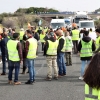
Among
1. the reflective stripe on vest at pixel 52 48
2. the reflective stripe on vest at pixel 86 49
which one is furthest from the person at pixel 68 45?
the reflective stripe on vest at pixel 86 49

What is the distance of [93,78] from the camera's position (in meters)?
3.68

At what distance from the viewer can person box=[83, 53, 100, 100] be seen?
12.1 ft

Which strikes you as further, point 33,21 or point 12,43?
point 33,21

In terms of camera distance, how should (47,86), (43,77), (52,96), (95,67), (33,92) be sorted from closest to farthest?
(95,67) < (52,96) < (33,92) < (47,86) < (43,77)

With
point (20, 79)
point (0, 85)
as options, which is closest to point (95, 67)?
point (0, 85)

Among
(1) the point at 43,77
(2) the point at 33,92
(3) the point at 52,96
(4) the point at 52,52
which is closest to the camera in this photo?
(3) the point at 52,96

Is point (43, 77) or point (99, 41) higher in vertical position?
point (99, 41)

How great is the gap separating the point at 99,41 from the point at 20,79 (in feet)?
10.2

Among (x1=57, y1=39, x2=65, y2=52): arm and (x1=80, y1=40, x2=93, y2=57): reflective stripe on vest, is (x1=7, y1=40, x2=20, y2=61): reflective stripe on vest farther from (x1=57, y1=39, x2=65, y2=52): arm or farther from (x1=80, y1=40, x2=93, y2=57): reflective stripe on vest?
(x1=80, y1=40, x2=93, y2=57): reflective stripe on vest

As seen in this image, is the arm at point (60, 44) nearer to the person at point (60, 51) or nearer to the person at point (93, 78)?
the person at point (60, 51)

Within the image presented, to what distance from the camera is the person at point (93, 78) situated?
3676mm

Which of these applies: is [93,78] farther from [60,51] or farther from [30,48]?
[60,51]

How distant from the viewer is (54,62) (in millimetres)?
11648

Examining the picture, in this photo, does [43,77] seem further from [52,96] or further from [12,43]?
[52,96]
